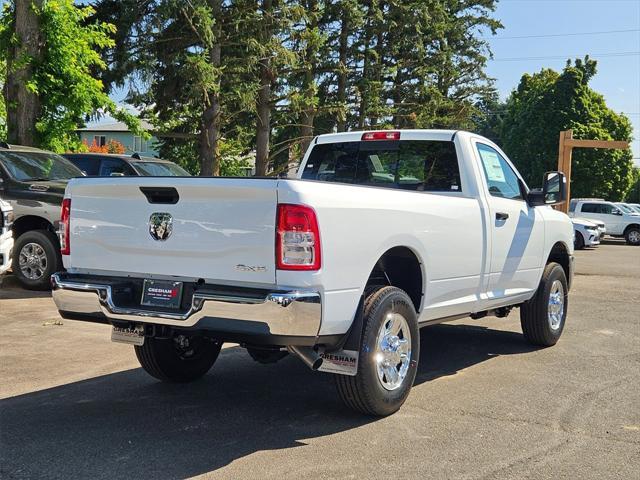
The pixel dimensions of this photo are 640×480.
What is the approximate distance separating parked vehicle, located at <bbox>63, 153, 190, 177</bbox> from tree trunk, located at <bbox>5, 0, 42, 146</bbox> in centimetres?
96

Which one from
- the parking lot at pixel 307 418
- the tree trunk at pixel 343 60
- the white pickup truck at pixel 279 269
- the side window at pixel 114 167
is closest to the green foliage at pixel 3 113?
the side window at pixel 114 167

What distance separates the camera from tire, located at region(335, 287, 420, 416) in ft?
15.5

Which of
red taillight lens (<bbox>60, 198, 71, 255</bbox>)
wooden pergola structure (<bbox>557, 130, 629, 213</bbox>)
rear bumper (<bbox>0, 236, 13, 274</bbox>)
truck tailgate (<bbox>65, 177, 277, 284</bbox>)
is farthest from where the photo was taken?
wooden pergola structure (<bbox>557, 130, 629, 213</bbox>)

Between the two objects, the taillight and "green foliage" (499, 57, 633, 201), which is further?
"green foliage" (499, 57, 633, 201)

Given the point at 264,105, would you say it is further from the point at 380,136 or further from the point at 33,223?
the point at 380,136

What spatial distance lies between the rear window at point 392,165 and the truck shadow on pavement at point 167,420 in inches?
67.5

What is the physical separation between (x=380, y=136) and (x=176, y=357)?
2708 mm

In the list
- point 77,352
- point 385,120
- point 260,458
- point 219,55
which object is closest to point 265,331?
point 260,458

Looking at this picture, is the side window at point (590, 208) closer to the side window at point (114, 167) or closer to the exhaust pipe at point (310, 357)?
the side window at point (114, 167)

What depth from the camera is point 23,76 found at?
13680mm

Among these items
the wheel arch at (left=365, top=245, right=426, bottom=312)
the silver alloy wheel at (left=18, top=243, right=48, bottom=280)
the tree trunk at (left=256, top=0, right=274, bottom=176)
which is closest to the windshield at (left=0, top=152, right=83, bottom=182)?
the silver alloy wheel at (left=18, top=243, right=48, bottom=280)

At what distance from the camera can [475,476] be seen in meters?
3.98

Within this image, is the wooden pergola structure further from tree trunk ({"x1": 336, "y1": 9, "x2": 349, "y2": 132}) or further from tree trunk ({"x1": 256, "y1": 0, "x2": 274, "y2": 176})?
tree trunk ({"x1": 256, "y1": 0, "x2": 274, "y2": 176})

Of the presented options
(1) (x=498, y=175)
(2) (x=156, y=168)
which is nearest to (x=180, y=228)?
(1) (x=498, y=175)
